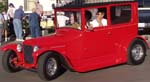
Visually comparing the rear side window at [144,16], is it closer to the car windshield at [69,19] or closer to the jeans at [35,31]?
the jeans at [35,31]

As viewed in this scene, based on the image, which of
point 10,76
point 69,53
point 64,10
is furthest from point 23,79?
point 64,10

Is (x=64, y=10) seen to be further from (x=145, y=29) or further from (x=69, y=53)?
(x=145, y=29)

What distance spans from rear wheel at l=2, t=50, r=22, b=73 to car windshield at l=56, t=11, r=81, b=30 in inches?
51.2

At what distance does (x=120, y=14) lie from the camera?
11.5 meters

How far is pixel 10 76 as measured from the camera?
10.8 m

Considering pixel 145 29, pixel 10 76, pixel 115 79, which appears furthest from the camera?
pixel 145 29

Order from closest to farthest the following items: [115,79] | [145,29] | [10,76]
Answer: [115,79] → [10,76] → [145,29]

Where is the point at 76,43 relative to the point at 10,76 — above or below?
above

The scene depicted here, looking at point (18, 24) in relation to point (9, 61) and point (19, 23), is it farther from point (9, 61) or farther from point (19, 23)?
point (9, 61)

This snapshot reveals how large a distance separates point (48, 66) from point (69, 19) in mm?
1512

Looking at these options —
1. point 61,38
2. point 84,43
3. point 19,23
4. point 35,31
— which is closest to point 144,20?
point 35,31

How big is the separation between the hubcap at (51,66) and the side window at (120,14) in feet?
6.35

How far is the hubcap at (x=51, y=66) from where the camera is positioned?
10035 mm

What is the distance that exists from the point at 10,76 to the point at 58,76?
1136 mm
